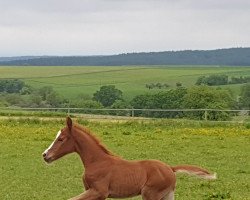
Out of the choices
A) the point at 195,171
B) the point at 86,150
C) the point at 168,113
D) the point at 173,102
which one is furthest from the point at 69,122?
the point at 173,102

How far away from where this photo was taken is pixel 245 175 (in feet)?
55.7

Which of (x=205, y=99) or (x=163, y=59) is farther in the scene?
(x=163, y=59)

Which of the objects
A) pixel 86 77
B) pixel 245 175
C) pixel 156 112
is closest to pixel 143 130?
pixel 156 112

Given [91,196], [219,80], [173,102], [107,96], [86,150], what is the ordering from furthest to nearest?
[219,80], [107,96], [173,102], [86,150], [91,196]

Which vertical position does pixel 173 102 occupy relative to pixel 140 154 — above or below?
below

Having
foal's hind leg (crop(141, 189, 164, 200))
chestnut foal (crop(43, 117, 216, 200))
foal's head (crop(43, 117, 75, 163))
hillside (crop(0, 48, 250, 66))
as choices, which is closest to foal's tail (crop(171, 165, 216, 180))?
chestnut foal (crop(43, 117, 216, 200))

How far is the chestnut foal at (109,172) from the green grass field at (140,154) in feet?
14.8

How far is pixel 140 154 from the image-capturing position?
2183cm

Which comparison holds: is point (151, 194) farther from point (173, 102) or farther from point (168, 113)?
point (173, 102)

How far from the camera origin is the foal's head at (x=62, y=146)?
8.02m

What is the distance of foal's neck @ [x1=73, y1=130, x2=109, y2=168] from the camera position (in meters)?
8.14

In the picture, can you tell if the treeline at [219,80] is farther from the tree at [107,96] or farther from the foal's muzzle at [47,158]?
the foal's muzzle at [47,158]

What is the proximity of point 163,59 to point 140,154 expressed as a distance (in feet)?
529

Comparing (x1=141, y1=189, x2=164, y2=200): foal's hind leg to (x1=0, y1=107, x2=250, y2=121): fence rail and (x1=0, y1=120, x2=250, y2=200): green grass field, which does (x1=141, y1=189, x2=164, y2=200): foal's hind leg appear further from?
(x1=0, y1=107, x2=250, y2=121): fence rail
